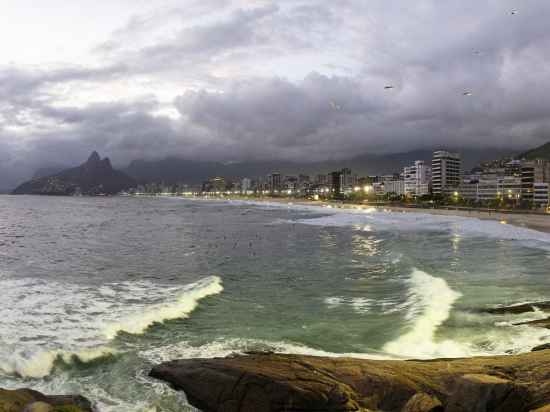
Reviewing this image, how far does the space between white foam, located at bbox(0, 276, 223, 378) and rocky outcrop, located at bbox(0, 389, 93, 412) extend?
3267 millimetres

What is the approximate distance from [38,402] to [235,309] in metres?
12.0

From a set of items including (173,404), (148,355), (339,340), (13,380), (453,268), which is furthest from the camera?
(453,268)

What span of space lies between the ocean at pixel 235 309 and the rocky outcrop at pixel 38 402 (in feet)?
2.64

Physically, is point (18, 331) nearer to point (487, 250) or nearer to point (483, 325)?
point (483, 325)

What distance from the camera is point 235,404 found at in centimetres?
971

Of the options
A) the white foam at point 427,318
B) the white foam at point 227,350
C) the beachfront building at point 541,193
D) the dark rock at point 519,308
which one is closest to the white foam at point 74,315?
the white foam at point 227,350

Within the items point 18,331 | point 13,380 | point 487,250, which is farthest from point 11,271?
point 487,250

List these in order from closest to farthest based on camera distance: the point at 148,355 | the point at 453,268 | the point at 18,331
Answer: the point at 148,355, the point at 18,331, the point at 453,268

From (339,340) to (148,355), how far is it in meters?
6.58

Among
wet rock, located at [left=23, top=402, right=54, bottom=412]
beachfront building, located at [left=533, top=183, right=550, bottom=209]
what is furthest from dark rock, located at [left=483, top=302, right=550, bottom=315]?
beachfront building, located at [left=533, top=183, right=550, bottom=209]

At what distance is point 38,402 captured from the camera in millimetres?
8945

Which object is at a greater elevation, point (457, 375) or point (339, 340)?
point (457, 375)

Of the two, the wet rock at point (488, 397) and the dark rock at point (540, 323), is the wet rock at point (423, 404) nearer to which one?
the wet rock at point (488, 397)

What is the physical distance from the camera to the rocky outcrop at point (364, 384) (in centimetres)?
898
